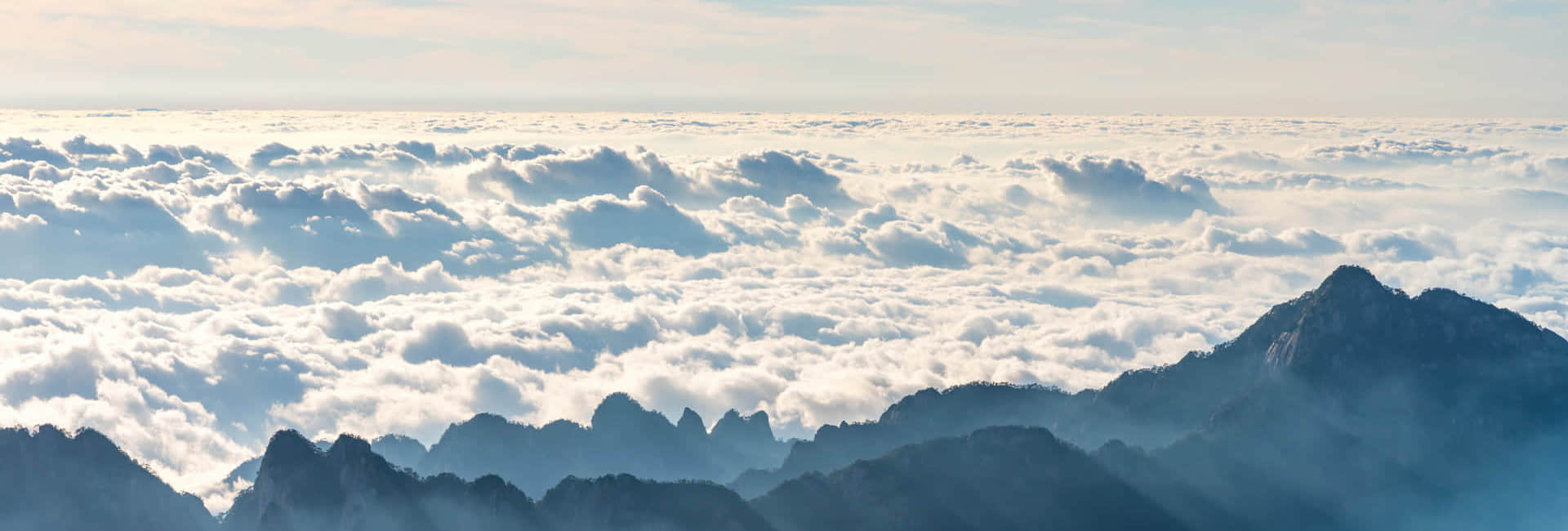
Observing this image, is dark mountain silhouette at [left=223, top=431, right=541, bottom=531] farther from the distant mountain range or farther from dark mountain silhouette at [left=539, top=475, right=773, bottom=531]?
dark mountain silhouette at [left=539, top=475, right=773, bottom=531]

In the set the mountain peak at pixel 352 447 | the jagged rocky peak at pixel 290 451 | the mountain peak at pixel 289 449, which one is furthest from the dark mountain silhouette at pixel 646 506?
the mountain peak at pixel 289 449

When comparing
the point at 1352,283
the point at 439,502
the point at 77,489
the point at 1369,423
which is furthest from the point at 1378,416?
the point at 77,489

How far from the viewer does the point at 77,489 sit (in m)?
135

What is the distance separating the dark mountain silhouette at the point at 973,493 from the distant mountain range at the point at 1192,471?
0.25 m

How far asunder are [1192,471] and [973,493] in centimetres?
3569

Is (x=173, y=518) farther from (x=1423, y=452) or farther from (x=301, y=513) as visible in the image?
(x=1423, y=452)

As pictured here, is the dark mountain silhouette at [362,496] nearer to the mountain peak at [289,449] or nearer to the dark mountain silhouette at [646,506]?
the mountain peak at [289,449]

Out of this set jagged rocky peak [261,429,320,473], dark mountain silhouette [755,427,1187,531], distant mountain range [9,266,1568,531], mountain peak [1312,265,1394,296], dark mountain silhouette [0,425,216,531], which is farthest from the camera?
mountain peak [1312,265,1394,296]

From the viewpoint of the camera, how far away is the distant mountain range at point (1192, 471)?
441ft

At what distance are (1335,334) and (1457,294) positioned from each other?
23.4 meters

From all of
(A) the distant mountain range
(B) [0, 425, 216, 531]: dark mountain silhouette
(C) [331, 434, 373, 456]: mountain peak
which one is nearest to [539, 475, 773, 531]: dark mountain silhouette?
(A) the distant mountain range

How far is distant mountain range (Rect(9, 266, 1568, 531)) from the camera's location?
441ft

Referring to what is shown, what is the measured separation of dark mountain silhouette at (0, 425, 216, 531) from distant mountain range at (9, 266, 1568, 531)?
0.23 m

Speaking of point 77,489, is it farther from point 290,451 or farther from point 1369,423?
point 1369,423
